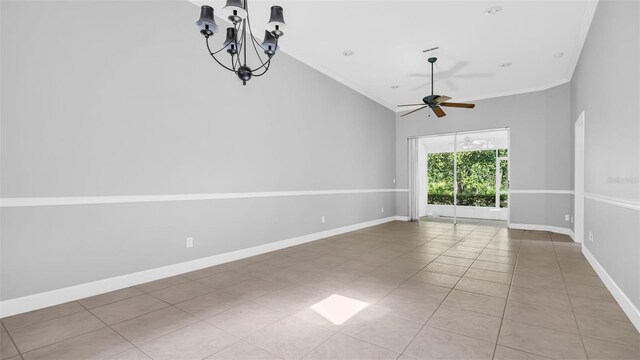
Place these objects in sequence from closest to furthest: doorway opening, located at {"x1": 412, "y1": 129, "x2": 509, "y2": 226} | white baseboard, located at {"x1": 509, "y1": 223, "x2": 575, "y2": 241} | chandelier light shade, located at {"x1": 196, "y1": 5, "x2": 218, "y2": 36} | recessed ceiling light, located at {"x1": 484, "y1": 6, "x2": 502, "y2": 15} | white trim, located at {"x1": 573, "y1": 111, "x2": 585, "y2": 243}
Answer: chandelier light shade, located at {"x1": 196, "y1": 5, "x2": 218, "y2": 36} → recessed ceiling light, located at {"x1": 484, "y1": 6, "x2": 502, "y2": 15} → white trim, located at {"x1": 573, "y1": 111, "x2": 585, "y2": 243} → white baseboard, located at {"x1": 509, "y1": 223, "x2": 575, "y2": 241} → doorway opening, located at {"x1": 412, "y1": 129, "x2": 509, "y2": 226}

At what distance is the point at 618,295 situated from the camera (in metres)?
2.60

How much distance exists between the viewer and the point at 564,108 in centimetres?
619

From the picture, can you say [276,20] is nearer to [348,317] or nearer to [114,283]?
[348,317]

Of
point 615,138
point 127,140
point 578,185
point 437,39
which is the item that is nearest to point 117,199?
point 127,140

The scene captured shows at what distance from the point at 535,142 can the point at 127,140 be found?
25.4 ft

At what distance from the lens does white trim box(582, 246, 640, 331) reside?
2.18m

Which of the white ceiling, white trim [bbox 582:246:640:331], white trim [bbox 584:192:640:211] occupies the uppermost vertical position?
the white ceiling

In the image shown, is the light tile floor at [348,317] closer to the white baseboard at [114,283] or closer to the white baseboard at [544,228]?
the white baseboard at [114,283]

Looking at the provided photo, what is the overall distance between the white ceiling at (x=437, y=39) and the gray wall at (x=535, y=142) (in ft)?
1.52

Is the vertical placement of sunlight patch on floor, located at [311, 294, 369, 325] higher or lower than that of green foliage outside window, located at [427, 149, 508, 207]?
lower

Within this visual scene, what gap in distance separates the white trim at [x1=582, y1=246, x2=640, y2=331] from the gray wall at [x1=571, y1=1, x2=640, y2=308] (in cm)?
5

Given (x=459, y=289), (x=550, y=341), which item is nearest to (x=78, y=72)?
(x=459, y=289)

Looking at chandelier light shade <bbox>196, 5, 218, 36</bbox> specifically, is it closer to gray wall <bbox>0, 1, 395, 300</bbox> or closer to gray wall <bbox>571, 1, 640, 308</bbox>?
gray wall <bbox>0, 1, 395, 300</bbox>

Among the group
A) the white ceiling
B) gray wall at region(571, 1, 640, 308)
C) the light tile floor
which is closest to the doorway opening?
the white ceiling
